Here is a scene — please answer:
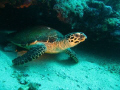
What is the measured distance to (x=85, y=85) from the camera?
308 cm

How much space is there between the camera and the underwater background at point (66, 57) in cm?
280

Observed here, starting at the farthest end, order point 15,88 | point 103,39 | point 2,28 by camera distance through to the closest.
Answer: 1. point 2,28
2. point 103,39
3. point 15,88

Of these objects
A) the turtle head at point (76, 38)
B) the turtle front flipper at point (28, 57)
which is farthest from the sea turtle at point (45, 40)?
the turtle front flipper at point (28, 57)

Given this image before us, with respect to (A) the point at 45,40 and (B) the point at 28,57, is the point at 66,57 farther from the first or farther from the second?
(B) the point at 28,57

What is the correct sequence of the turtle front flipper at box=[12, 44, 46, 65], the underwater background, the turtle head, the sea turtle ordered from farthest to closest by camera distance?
the sea turtle → the turtle head → the turtle front flipper at box=[12, 44, 46, 65] → the underwater background

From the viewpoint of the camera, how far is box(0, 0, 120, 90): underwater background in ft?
9.19

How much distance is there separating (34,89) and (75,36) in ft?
6.82

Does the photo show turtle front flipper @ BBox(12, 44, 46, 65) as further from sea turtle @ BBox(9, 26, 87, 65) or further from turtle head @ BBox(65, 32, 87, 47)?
turtle head @ BBox(65, 32, 87, 47)

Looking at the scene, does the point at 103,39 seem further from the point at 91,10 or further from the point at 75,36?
the point at 75,36

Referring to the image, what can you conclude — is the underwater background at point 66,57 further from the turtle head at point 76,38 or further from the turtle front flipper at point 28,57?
the turtle head at point 76,38

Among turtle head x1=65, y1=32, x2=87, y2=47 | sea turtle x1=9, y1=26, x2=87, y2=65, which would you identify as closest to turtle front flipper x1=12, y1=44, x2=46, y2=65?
sea turtle x1=9, y1=26, x2=87, y2=65

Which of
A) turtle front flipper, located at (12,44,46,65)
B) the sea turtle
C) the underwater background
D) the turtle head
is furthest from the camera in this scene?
the sea turtle

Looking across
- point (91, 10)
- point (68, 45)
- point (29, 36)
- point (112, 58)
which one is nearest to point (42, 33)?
point (29, 36)

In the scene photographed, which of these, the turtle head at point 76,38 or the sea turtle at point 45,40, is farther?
the sea turtle at point 45,40
